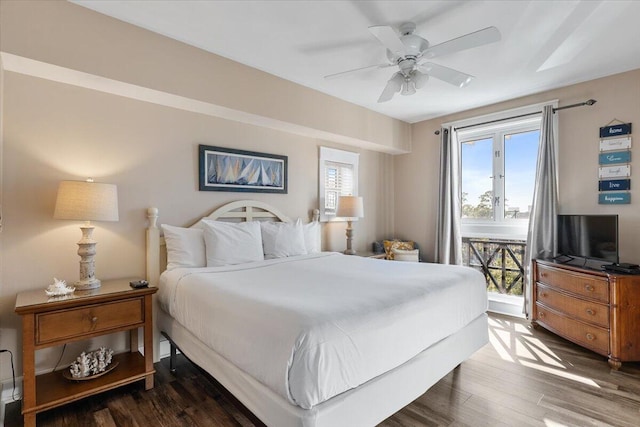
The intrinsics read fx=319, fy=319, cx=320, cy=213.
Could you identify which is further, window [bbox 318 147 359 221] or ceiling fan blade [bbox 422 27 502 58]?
window [bbox 318 147 359 221]

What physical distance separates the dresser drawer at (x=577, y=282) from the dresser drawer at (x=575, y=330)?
262 millimetres

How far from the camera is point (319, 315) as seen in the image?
4.73 ft

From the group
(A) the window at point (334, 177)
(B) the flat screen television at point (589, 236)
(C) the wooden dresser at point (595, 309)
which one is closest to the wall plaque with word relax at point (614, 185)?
(B) the flat screen television at point (589, 236)

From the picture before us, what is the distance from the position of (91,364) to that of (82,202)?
111 centimetres

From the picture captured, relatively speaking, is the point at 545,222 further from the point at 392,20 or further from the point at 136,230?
the point at 136,230

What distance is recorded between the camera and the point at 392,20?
230 centimetres

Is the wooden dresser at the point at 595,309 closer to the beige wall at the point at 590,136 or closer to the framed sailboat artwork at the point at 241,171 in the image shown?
the beige wall at the point at 590,136

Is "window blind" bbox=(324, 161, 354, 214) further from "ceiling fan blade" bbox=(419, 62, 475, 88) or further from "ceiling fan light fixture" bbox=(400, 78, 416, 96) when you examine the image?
"ceiling fan blade" bbox=(419, 62, 475, 88)

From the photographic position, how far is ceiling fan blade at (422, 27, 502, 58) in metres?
1.93

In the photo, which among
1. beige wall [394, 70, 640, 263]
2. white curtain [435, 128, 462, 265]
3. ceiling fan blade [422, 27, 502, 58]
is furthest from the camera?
white curtain [435, 128, 462, 265]

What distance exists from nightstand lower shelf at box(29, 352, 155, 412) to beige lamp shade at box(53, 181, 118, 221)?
1073mm

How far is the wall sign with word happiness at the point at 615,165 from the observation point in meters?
3.09

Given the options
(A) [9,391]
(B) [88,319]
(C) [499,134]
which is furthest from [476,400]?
(C) [499,134]

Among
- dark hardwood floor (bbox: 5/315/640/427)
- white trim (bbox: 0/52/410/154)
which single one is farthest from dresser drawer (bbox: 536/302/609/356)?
white trim (bbox: 0/52/410/154)
